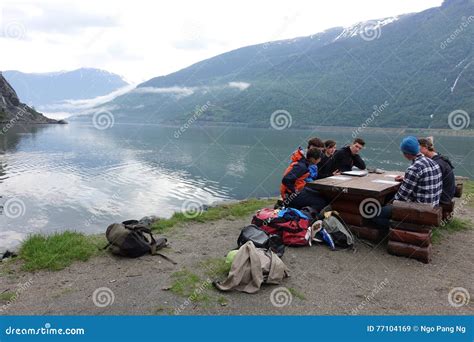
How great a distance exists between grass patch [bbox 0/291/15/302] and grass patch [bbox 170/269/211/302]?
2.21 m

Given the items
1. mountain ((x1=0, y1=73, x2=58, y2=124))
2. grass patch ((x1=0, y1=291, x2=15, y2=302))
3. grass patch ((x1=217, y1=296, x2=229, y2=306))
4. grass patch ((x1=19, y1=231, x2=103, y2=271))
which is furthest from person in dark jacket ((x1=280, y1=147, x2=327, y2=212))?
mountain ((x1=0, y1=73, x2=58, y2=124))

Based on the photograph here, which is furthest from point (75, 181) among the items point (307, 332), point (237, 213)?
point (307, 332)

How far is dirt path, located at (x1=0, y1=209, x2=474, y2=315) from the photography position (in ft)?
15.7

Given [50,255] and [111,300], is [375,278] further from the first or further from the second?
[50,255]

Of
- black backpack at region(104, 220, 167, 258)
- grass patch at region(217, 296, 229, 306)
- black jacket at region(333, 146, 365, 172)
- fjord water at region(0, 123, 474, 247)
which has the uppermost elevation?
black jacket at region(333, 146, 365, 172)

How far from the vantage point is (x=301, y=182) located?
8.23 meters

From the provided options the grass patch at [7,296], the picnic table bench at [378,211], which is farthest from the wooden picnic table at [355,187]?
the grass patch at [7,296]

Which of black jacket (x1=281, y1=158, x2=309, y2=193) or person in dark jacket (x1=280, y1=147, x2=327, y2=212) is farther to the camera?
black jacket (x1=281, y1=158, x2=309, y2=193)

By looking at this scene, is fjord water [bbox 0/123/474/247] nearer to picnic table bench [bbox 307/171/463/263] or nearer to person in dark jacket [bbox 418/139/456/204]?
picnic table bench [bbox 307/171/463/263]

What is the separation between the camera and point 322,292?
208 inches

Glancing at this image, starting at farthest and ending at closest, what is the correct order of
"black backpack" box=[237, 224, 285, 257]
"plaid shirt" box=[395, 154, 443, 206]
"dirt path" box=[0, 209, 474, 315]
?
"plaid shirt" box=[395, 154, 443, 206]
"black backpack" box=[237, 224, 285, 257]
"dirt path" box=[0, 209, 474, 315]

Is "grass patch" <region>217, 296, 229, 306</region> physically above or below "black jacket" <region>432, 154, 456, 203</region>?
below

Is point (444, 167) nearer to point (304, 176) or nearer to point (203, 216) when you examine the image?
point (304, 176)

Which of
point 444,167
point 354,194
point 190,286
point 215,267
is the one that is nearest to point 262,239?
point 215,267
